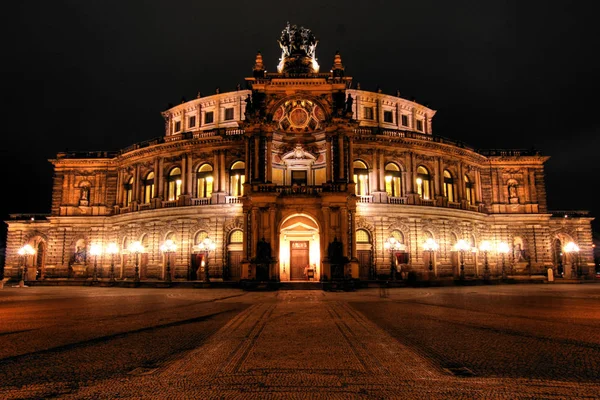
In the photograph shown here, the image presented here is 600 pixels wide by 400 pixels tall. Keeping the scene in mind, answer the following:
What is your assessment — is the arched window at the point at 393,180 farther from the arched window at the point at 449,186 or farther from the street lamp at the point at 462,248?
the street lamp at the point at 462,248

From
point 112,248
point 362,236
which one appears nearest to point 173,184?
point 112,248

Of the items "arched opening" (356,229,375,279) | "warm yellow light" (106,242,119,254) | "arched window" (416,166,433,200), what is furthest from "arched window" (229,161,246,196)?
"arched window" (416,166,433,200)

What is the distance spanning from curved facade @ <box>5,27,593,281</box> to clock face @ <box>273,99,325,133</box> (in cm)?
10

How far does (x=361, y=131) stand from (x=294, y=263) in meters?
15.0

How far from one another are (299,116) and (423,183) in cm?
1604

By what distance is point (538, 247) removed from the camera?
165 ft

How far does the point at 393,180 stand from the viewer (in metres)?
45.3

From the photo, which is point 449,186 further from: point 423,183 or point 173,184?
point 173,184

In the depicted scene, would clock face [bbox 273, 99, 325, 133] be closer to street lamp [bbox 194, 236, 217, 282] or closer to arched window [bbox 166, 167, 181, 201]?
street lamp [bbox 194, 236, 217, 282]

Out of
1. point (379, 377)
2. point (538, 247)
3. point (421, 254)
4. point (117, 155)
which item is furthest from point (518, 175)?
point (379, 377)

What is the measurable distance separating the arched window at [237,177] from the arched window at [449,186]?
2235 centimetres

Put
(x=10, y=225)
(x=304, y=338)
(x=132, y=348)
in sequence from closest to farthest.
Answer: (x=132, y=348) < (x=304, y=338) < (x=10, y=225)

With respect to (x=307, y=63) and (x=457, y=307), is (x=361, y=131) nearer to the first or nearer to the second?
(x=307, y=63)

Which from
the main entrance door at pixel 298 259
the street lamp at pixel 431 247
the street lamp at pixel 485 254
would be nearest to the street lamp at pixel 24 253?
the main entrance door at pixel 298 259
